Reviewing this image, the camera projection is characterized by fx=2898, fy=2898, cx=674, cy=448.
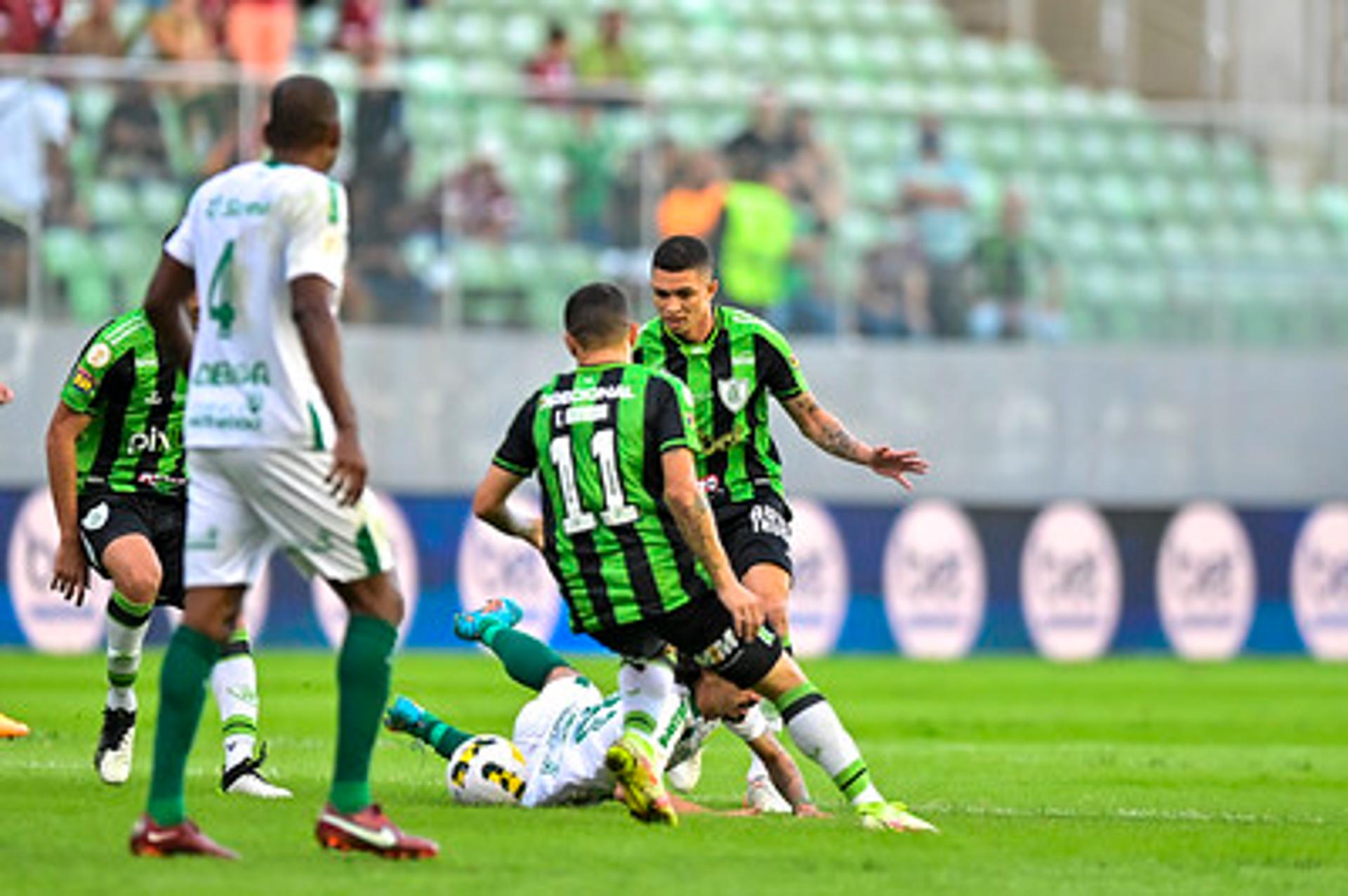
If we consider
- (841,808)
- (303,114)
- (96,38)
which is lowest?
(841,808)

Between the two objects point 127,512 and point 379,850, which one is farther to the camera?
point 127,512

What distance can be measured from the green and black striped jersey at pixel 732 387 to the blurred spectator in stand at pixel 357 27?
12.8m

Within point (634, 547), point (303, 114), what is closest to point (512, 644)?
point (634, 547)

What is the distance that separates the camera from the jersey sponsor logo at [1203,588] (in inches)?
955

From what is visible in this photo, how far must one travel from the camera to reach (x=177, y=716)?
8.10 meters

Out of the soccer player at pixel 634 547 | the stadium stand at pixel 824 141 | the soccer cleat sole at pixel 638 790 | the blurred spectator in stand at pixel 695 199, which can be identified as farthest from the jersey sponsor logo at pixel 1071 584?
the soccer cleat sole at pixel 638 790

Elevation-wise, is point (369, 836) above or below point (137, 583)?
below

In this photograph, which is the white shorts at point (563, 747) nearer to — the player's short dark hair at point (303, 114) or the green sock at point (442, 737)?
the green sock at point (442, 737)

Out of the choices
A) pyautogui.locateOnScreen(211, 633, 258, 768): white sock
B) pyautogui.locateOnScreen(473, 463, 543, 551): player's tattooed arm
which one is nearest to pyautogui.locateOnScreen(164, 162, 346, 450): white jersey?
pyautogui.locateOnScreen(473, 463, 543, 551): player's tattooed arm

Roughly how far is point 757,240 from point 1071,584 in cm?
416

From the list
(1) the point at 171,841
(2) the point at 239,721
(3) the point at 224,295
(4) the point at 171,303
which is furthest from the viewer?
(2) the point at 239,721

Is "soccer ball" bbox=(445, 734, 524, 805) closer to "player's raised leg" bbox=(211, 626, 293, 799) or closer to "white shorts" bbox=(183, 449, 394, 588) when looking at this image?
"player's raised leg" bbox=(211, 626, 293, 799)

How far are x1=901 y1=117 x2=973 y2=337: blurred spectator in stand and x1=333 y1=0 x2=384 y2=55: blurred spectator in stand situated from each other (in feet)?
14.8

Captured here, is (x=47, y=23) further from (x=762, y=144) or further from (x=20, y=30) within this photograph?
(x=762, y=144)
